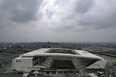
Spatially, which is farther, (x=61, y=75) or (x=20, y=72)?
(x=20, y=72)

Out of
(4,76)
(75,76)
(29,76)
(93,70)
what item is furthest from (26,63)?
Result: (93,70)

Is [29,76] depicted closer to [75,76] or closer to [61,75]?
[61,75]

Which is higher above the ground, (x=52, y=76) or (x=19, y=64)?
(x=19, y=64)

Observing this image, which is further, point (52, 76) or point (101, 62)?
point (101, 62)

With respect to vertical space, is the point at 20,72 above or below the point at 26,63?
below

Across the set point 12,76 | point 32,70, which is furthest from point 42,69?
point 12,76

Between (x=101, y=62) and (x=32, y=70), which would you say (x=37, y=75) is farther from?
(x=101, y=62)

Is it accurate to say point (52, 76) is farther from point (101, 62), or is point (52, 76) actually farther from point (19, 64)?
point (101, 62)

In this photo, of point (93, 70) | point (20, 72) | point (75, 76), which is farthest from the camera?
point (93, 70)

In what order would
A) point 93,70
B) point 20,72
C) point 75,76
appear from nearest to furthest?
point 75,76 → point 20,72 → point 93,70
